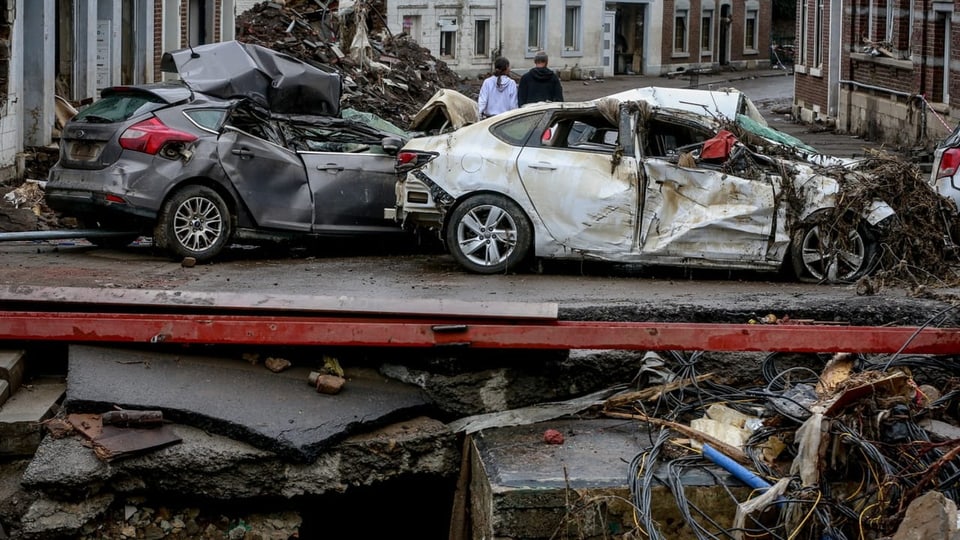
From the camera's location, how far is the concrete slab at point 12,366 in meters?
8.81

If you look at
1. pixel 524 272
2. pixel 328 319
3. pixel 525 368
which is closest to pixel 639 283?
pixel 524 272

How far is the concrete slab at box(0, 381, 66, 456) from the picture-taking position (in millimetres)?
8492

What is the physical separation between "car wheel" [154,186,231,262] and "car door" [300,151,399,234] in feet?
3.17

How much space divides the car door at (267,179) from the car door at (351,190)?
4.8 inches

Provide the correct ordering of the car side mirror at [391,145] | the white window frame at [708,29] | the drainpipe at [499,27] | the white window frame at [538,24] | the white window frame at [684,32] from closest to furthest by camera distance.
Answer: the car side mirror at [391,145] < the drainpipe at [499,27] < the white window frame at [538,24] < the white window frame at [684,32] < the white window frame at [708,29]

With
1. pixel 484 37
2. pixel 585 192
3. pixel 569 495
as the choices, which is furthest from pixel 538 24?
pixel 569 495

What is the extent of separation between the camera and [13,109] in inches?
739

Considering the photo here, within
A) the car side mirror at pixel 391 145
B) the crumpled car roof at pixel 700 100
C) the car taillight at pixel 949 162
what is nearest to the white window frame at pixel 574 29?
the crumpled car roof at pixel 700 100

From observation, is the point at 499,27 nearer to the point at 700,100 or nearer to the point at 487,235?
the point at 700,100

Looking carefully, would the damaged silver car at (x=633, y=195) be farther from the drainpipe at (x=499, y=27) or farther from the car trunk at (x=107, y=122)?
the drainpipe at (x=499, y=27)

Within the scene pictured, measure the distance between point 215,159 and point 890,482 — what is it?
759cm

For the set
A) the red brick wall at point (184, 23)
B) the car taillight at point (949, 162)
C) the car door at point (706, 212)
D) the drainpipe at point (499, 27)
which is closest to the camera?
the car door at point (706, 212)

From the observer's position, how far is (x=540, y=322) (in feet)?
29.7

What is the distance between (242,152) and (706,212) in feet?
14.8
